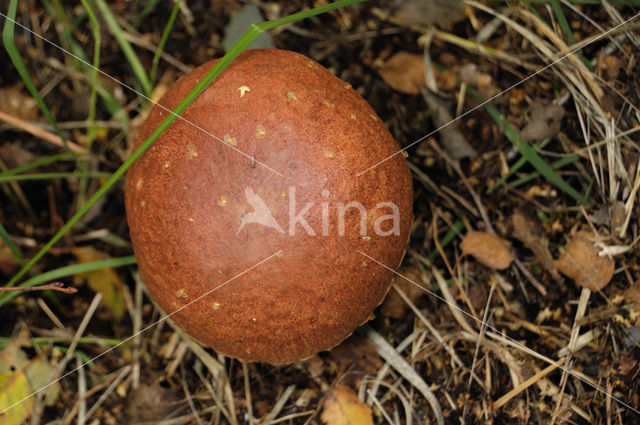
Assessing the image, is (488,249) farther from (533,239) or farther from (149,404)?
(149,404)

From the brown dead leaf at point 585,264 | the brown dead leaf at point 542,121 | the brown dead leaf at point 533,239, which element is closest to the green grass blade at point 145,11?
the brown dead leaf at point 542,121

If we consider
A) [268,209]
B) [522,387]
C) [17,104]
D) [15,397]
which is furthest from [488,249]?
[17,104]

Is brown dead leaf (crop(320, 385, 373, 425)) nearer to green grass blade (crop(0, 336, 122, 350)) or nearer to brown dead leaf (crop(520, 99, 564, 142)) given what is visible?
green grass blade (crop(0, 336, 122, 350))

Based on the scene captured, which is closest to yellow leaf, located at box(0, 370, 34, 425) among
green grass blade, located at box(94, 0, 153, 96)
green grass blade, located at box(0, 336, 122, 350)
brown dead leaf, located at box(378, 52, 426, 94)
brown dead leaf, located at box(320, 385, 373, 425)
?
green grass blade, located at box(0, 336, 122, 350)

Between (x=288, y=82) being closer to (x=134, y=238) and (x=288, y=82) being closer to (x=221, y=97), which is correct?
(x=221, y=97)

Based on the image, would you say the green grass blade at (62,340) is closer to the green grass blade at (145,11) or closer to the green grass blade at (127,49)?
the green grass blade at (127,49)

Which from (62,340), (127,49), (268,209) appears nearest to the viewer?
(268,209)

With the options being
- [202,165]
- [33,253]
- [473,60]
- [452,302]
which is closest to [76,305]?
[33,253]
